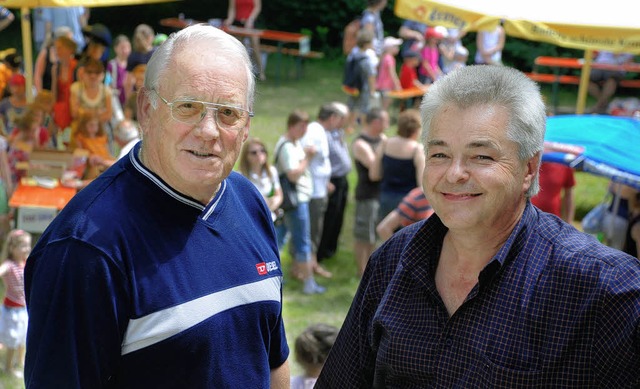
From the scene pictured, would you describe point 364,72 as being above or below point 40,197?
above

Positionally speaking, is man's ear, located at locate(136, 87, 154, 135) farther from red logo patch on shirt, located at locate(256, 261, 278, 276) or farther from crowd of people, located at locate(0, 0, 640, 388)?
red logo patch on shirt, located at locate(256, 261, 278, 276)

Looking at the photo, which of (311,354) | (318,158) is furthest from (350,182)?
(311,354)

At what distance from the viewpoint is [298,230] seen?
24.8 feet

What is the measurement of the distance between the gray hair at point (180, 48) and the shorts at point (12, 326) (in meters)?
3.90

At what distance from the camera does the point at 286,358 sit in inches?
106

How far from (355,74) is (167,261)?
994 cm

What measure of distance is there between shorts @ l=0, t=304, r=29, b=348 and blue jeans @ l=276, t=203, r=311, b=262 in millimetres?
2541

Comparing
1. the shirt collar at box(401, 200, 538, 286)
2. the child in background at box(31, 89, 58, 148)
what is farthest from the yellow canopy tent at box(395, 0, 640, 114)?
the shirt collar at box(401, 200, 538, 286)

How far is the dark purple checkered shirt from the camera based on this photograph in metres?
2.03

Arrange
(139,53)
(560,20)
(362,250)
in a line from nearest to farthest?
(362,250), (560,20), (139,53)

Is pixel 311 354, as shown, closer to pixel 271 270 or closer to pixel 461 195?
pixel 271 270

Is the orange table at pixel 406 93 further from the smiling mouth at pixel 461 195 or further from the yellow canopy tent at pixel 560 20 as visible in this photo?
the smiling mouth at pixel 461 195

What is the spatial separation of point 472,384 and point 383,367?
0.28 m

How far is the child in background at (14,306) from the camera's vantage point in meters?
5.68
